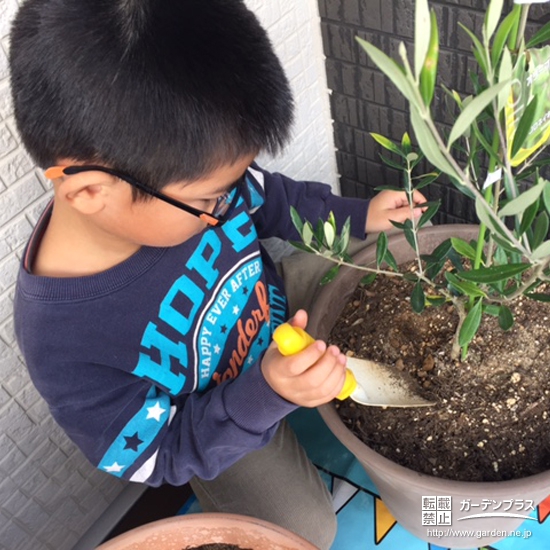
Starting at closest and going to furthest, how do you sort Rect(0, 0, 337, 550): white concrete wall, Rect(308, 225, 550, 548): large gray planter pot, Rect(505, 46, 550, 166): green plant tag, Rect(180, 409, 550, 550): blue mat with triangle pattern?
Rect(505, 46, 550, 166): green plant tag, Rect(308, 225, 550, 548): large gray planter pot, Rect(0, 0, 337, 550): white concrete wall, Rect(180, 409, 550, 550): blue mat with triangle pattern

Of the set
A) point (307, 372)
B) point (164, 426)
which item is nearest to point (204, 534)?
point (164, 426)

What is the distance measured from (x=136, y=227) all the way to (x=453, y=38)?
645 mm

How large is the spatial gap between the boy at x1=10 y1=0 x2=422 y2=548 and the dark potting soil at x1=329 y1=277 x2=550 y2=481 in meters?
0.15

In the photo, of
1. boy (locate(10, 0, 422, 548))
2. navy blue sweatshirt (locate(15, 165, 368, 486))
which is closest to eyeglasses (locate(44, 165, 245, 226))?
boy (locate(10, 0, 422, 548))

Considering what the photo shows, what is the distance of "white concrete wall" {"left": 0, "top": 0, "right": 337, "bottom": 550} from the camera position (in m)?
0.79

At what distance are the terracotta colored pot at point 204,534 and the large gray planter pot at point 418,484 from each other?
0.14 meters

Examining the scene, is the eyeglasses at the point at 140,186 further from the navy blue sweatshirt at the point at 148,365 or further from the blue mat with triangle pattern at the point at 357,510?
the blue mat with triangle pattern at the point at 357,510

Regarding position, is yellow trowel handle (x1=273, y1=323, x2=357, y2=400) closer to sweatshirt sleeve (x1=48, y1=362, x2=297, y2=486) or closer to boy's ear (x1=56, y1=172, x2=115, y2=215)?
sweatshirt sleeve (x1=48, y1=362, x2=297, y2=486)

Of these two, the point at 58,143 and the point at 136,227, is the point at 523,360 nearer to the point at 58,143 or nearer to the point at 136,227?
the point at 136,227

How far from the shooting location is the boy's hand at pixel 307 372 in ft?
2.12

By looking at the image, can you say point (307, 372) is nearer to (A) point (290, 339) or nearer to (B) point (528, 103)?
(A) point (290, 339)

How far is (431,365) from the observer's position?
0.81 meters

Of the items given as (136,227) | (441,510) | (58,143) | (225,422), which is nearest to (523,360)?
(441,510)

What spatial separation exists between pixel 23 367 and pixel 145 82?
0.55 metres
